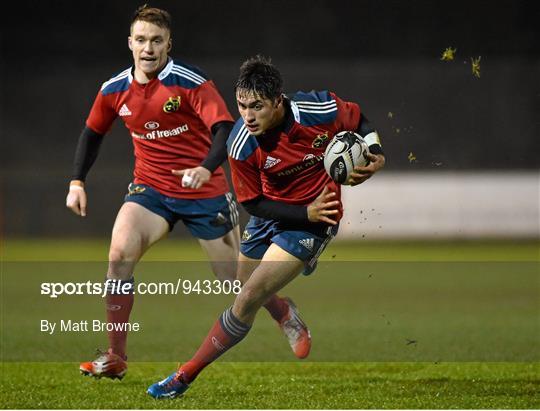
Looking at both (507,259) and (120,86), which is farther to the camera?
(507,259)

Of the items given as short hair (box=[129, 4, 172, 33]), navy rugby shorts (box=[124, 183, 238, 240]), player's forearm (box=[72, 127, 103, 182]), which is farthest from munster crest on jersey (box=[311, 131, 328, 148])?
player's forearm (box=[72, 127, 103, 182])

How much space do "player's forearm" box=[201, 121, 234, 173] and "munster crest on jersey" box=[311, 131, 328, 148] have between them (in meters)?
0.52

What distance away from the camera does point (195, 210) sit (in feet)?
20.1

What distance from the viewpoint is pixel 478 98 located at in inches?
694

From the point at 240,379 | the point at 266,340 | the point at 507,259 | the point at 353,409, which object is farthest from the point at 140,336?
the point at 507,259

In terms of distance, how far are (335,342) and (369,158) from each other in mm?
2671

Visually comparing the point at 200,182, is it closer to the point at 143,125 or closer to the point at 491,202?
the point at 143,125

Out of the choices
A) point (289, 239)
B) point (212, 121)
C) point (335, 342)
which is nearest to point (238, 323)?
point (289, 239)

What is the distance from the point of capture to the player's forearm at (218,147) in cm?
541

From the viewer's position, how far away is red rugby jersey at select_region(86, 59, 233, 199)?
233 inches

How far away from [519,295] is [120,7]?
34.2 ft

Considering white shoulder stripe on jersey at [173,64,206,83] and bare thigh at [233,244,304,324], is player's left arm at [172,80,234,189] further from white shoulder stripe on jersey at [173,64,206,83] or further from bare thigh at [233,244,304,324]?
bare thigh at [233,244,304,324]

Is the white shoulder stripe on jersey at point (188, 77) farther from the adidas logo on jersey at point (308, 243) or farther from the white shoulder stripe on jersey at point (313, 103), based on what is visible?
the adidas logo on jersey at point (308, 243)

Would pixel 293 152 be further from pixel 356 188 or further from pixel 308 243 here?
pixel 356 188
